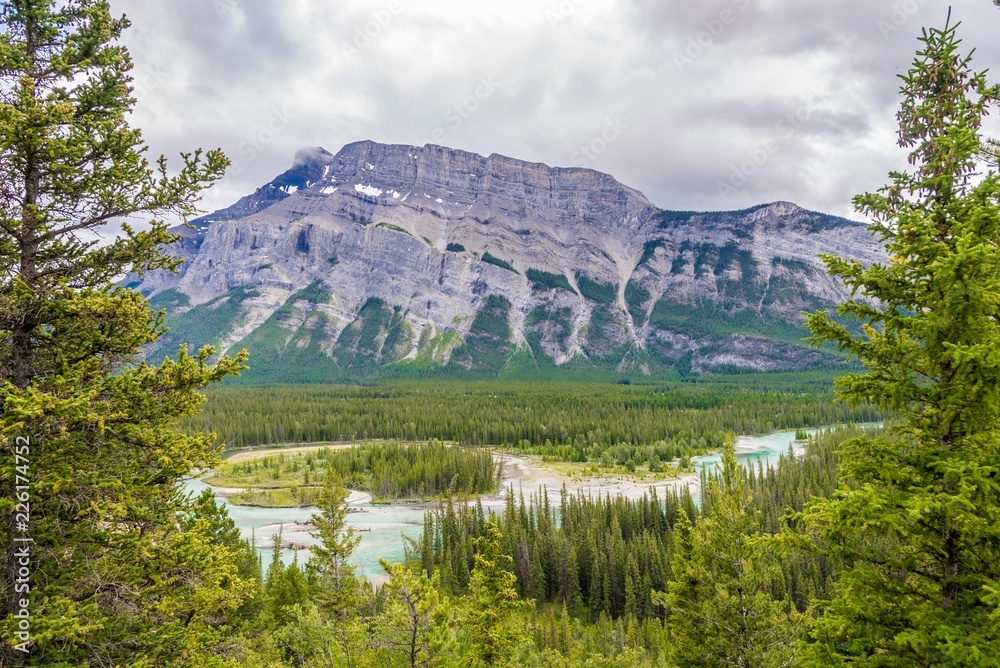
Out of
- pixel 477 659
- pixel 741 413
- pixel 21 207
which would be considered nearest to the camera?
pixel 21 207

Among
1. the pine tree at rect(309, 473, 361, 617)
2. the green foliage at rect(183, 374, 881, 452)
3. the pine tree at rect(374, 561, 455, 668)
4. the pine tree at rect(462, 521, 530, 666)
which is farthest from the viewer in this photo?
the green foliage at rect(183, 374, 881, 452)

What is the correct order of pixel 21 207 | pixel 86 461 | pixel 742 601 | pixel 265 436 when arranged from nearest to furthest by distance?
pixel 86 461 < pixel 21 207 < pixel 742 601 < pixel 265 436

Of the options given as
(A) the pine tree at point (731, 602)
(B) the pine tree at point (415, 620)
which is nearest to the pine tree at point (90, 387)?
(B) the pine tree at point (415, 620)

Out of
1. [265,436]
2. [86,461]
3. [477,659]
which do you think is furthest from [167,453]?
[265,436]

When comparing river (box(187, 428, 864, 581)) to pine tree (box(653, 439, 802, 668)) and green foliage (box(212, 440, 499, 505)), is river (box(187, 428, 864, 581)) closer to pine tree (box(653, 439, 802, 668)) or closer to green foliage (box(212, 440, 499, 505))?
green foliage (box(212, 440, 499, 505))

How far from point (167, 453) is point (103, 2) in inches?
433

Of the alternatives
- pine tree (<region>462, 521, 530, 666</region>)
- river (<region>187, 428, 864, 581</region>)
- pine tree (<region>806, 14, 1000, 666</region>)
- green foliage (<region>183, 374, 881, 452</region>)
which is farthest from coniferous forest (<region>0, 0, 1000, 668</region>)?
green foliage (<region>183, 374, 881, 452</region>)

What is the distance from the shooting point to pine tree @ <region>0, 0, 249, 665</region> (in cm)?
946

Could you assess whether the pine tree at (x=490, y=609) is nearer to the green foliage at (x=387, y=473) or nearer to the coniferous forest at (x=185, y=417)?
the coniferous forest at (x=185, y=417)

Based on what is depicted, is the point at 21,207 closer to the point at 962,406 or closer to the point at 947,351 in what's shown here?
the point at 947,351

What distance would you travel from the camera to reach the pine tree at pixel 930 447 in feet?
28.2

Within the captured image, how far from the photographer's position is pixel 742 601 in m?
17.7
